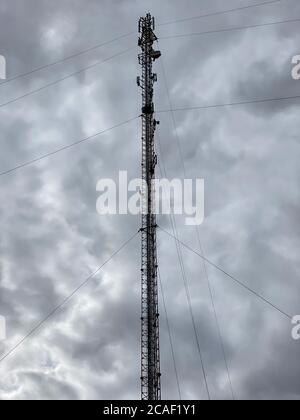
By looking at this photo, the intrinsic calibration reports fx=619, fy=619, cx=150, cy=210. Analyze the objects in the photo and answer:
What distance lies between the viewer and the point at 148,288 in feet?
247

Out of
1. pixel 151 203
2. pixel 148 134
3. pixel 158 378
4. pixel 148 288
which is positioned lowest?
pixel 158 378

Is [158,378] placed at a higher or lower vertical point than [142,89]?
lower

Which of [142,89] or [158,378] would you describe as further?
[142,89]

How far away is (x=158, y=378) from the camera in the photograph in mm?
71812
